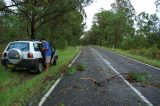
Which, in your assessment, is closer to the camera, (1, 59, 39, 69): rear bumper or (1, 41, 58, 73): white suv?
(1, 41, 58, 73): white suv

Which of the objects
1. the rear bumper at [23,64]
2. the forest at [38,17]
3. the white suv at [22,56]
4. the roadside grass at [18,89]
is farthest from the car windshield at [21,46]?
the forest at [38,17]

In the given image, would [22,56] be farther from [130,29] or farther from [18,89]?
[130,29]

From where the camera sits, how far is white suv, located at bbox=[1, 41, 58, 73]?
16.7 meters

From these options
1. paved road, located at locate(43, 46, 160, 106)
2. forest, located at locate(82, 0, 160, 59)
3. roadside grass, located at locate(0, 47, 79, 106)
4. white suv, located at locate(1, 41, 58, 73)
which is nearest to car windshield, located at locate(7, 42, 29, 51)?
white suv, located at locate(1, 41, 58, 73)

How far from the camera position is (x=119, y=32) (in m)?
95.7

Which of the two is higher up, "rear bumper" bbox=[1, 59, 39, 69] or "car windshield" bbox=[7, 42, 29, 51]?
"car windshield" bbox=[7, 42, 29, 51]

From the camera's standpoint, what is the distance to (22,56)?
55.3ft

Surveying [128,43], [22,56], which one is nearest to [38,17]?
[22,56]

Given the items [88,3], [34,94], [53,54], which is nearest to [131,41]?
[88,3]

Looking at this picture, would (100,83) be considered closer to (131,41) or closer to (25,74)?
(25,74)

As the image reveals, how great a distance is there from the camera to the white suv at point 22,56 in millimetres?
16688

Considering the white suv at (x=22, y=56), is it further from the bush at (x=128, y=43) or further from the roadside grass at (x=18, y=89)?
the bush at (x=128, y=43)

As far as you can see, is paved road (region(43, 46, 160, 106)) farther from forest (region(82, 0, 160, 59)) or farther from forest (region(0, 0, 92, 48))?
forest (region(82, 0, 160, 59))

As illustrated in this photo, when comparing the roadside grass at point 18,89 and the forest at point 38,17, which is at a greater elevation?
the forest at point 38,17
